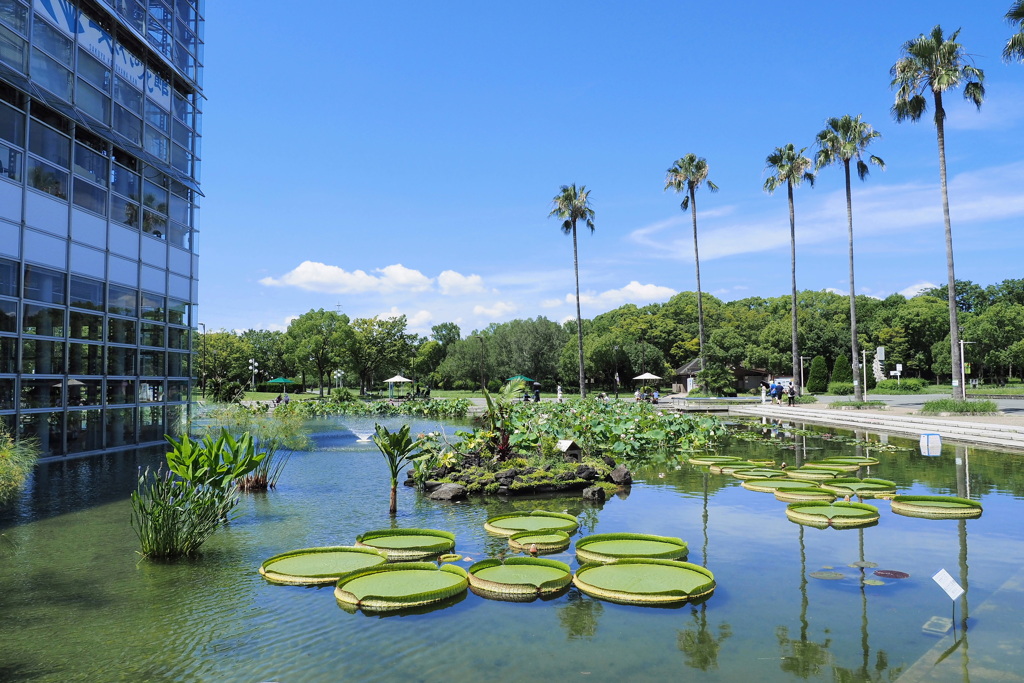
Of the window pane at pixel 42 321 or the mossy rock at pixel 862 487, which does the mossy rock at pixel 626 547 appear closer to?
the mossy rock at pixel 862 487

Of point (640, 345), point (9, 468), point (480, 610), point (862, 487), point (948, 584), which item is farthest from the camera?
point (640, 345)

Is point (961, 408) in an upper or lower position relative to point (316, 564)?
upper

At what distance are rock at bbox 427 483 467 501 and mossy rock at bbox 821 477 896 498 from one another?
18.8 feet

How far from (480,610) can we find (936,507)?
6766 millimetres

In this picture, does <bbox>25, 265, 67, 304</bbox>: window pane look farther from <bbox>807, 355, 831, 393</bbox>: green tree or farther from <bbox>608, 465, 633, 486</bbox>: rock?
<bbox>807, 355, 831, 393</bbox>: green tree

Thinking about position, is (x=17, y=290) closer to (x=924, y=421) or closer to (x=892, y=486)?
(x=892, y=486)

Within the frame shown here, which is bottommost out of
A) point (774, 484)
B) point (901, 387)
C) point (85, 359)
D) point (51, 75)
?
point (774, 484)

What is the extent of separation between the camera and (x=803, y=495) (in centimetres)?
986

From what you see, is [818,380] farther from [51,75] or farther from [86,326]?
[51,75]

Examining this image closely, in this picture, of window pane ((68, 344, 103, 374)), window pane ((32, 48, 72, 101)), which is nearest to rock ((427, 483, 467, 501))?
window pane ((68, 344, 103, 374))

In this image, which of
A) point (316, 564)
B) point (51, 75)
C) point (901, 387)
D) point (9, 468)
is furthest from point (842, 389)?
point (9, 468)

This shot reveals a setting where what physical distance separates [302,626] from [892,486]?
9.08 m

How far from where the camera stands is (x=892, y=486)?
1028 centimetres

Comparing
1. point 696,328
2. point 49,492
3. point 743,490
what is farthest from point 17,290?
point 696,328
